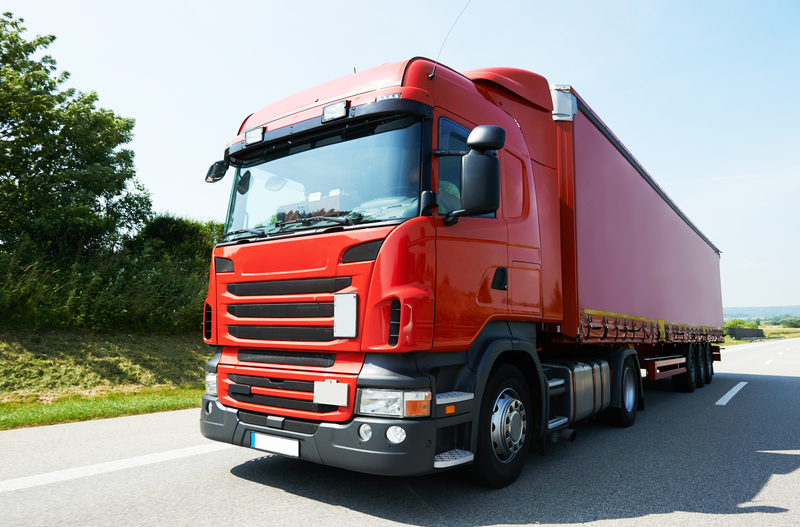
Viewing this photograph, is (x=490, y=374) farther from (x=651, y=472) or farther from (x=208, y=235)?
(x=208, y=235)

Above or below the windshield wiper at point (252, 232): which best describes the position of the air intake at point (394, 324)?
below

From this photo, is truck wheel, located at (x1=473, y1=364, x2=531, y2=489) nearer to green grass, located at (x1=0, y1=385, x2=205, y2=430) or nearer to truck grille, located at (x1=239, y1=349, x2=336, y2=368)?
truck grille, located at (x1=239, y1=349, x2=336, y2=368)

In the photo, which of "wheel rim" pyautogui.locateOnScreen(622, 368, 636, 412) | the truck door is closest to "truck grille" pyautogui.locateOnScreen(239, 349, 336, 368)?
the truck door

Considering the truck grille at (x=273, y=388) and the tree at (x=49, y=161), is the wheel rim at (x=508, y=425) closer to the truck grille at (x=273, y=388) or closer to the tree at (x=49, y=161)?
the truck grille at (x=273, y=388)

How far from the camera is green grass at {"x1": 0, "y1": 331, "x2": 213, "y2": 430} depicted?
8.36 m

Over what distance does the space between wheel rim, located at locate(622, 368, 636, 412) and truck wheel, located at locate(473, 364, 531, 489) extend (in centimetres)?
303

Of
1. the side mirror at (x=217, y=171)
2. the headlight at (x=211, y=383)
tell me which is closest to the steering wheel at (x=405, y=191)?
the side mirror at (x=217, y=171)

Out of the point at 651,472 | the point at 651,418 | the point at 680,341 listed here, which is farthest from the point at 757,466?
the point at 680,341

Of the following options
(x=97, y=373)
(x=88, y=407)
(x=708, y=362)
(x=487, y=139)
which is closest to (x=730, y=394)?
(x=708, y=362)

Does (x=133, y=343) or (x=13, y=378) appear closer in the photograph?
(x=13, y=378)

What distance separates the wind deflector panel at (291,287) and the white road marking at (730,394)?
841 cm

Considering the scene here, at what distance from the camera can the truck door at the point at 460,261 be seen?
3.67m

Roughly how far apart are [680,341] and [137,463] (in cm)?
918

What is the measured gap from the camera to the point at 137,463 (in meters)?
4.65
